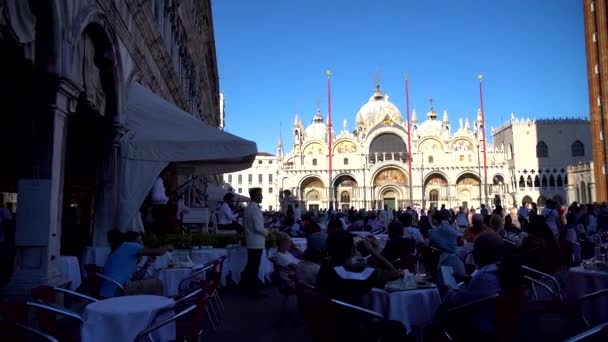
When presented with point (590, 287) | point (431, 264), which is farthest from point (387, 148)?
point (590, 287)

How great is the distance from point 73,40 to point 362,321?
16.1 feet

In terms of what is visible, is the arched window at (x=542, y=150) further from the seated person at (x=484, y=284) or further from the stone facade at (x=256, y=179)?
the seated person at (x=484, y=284)

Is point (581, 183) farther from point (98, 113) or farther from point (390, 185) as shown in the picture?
point (98, 113)

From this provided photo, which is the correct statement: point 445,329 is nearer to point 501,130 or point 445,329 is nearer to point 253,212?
point 253,212

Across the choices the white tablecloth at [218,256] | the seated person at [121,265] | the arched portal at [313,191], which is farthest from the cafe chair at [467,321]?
the arched portal at [313,191]

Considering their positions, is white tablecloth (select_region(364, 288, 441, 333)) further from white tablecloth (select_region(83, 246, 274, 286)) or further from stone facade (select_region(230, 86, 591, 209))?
stone facade (select_region(230, 86, 591, 209))

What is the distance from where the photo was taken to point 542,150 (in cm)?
5634

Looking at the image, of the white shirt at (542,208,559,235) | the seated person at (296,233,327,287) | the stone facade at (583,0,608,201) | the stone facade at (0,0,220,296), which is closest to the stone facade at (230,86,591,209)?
the stone facade at (583,0,608,201)

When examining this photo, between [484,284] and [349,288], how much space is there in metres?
1.10

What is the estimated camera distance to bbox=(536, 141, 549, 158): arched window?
5612 centimetres

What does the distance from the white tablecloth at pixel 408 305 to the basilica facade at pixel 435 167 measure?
49276 mm

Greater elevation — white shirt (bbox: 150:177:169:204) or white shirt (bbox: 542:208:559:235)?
white shirt (bbox: 150:177:169:204)

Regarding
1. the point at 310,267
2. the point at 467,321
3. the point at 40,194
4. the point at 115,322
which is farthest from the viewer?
the point at 40,194

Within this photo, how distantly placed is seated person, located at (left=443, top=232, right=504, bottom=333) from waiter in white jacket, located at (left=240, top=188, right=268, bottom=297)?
4037mm
